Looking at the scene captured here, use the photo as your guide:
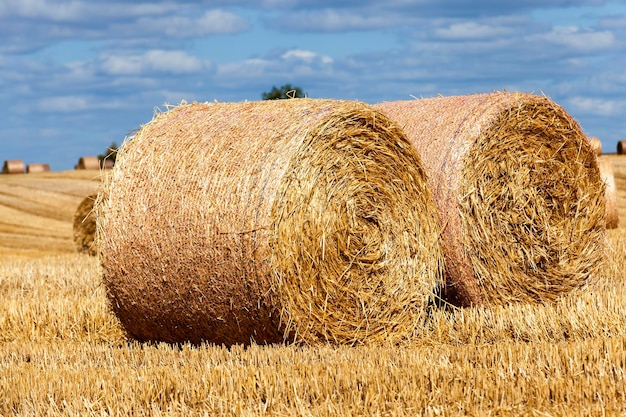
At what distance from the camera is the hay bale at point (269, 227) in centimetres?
657

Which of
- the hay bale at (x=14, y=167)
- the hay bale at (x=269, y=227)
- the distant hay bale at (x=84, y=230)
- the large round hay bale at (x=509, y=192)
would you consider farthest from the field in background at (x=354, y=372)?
the hay bale at (x=14, y=167)

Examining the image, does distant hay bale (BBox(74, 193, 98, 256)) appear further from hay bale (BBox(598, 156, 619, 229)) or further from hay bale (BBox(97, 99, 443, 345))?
hay bale (BBox(598, 156, 619, 229))

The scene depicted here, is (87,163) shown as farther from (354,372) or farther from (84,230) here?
(354,372)

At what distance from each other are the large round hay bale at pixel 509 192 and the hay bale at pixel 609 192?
5.35 metres

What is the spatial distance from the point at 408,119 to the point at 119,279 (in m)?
3.15

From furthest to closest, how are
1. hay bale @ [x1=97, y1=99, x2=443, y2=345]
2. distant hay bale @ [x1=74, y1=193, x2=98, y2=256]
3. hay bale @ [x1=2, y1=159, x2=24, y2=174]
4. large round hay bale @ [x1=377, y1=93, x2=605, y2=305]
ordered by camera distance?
hay bale @ [x1=2, y1=159, x2=24, y2=174] → distant hay bale @ [x1=74, y1=193, x2=98, y2=256] → large round hay bale @ [x1=377, y1=93, x2=605, y2=305] → hay bale @ [x1=97, y1=99, x2=443, y2=345]

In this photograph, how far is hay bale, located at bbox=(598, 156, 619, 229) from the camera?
15.1 m

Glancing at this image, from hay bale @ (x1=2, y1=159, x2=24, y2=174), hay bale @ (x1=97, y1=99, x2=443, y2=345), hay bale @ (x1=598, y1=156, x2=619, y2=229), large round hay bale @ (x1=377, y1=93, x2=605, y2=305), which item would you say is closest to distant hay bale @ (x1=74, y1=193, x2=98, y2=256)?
large round hay bale @ (x1=377, y1=93, x2=605, y2=305)

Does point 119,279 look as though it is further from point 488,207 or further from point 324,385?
point 488,207

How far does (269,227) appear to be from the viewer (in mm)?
6410

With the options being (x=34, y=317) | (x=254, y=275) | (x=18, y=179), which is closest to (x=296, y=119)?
(x=254, y=275)

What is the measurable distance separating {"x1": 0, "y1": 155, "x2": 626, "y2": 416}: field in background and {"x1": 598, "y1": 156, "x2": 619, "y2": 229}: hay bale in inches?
272

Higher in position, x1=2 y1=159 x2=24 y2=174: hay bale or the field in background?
x1=2 y1=159 x2=24 y2=174: hay bale

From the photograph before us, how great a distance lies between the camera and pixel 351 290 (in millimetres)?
7301
